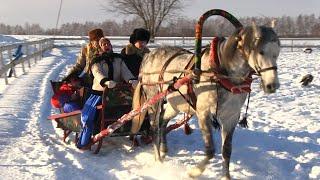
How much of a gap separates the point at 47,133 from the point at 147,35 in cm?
225

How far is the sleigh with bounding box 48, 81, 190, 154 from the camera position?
21.8 feet

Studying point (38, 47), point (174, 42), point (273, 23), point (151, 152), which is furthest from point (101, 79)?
point (174, 42)

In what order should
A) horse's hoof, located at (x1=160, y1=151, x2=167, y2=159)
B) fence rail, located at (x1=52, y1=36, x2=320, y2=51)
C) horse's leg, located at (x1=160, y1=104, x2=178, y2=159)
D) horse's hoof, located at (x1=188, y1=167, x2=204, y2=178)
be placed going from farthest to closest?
fence rail, located at (x1=52, y1=36, x2=320, y2=51)
horse's leg, located at (x1=160, y1=104, x2=178, y2=159)
horse's hoof, located at (x1=160, y1=151, x2=167, y2=159)
horse's hoof, located at (x1=188, y1=167, x2=204, y2=178)

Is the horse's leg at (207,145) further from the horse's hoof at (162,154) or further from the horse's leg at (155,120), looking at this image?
the horse's leg at (155,120)

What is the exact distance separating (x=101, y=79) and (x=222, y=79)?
201 cm

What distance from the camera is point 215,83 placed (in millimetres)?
5316

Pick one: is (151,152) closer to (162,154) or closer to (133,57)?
(162,154)

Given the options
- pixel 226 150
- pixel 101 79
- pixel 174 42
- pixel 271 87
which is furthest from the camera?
pixel 174 42

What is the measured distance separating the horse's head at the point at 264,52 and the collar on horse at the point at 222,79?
40cm

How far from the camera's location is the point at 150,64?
23.0 ft

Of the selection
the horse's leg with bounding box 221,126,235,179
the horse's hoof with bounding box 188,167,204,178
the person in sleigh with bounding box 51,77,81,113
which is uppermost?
the person in sleigh with bounding box 51,77,81,113

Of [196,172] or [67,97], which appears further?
[67,97]

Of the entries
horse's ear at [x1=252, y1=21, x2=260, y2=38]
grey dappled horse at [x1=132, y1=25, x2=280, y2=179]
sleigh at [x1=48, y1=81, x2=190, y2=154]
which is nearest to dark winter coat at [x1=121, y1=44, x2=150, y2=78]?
grey dappled horse at [x1=132, y1=25, x2=280, y2=179]

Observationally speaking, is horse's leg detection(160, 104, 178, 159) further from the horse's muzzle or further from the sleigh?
the horse's muzzle
